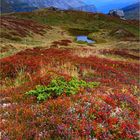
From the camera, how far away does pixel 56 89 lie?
1124 cm

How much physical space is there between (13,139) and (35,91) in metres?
3.71

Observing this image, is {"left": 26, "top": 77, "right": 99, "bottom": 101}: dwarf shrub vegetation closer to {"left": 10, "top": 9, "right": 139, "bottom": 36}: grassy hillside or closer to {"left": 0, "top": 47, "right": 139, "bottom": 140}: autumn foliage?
{"left": 0, "top": 47, "right": 139, "bottom": 140}: autumn foliage

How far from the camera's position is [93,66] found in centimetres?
2022

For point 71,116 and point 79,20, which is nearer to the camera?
point 71,116

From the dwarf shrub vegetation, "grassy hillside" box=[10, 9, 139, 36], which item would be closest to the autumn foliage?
the dwarf shrub vegetation

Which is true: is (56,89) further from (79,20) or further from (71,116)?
(79,20)

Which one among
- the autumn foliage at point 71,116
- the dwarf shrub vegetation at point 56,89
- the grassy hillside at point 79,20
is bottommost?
the autumn foliage at point 71,116

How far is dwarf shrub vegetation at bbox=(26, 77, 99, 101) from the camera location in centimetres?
1096

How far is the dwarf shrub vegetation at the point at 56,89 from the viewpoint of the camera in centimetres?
1096

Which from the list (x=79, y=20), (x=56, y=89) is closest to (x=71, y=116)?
(x=56, y=89)

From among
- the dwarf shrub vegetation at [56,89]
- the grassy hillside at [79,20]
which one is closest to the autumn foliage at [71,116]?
the dwarf shrub vegetation at [56,89]

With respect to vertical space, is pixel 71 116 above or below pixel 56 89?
below

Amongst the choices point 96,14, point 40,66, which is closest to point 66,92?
point 40,66

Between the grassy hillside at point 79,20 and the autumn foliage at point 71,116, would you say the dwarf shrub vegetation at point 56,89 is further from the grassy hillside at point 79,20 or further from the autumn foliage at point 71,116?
the grassy hillside at point 79,20
